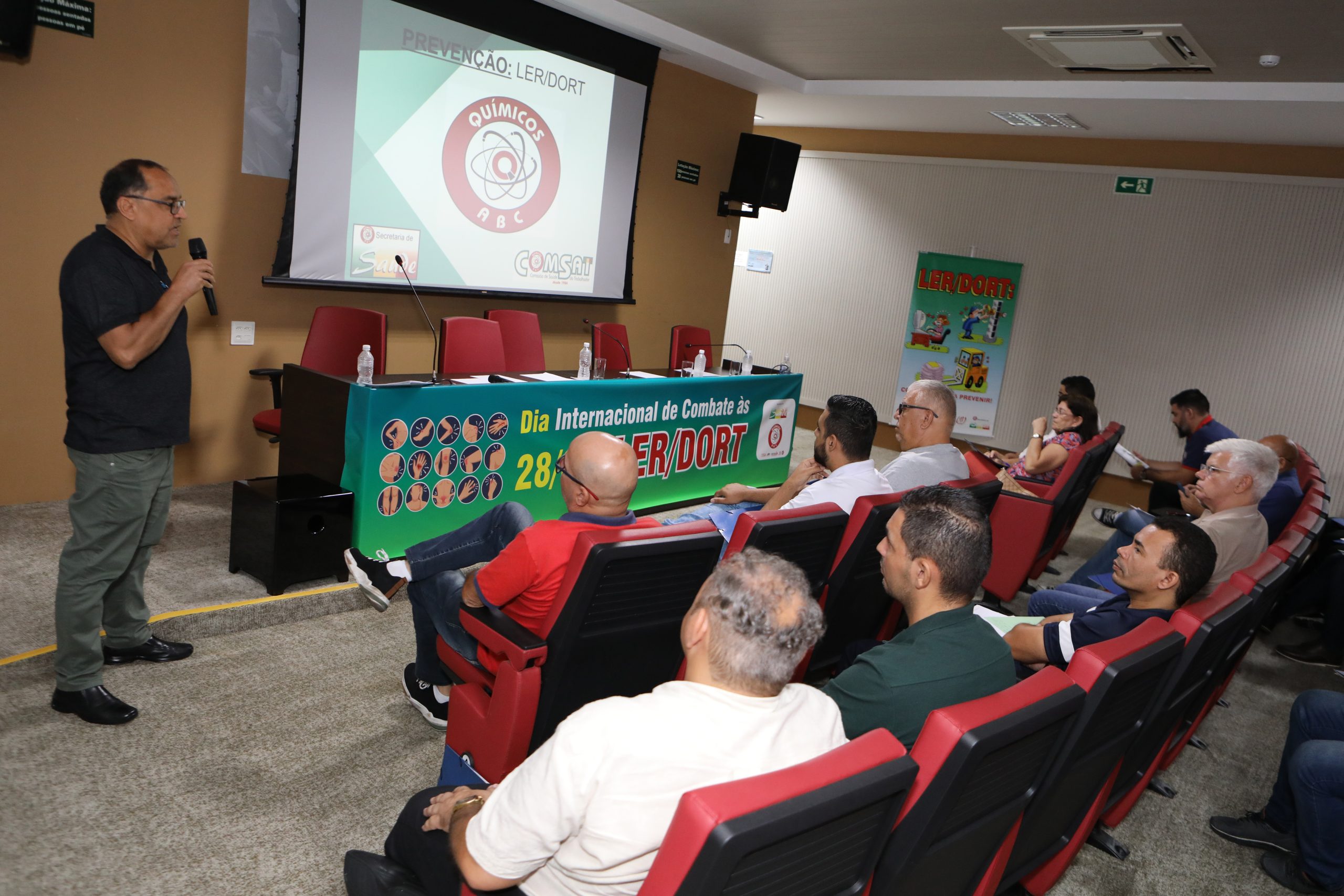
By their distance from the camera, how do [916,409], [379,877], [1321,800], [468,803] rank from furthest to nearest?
[916,409] < [1321,800] < [379,877] < [468,803]

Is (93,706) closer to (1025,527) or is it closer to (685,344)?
(1025,527)

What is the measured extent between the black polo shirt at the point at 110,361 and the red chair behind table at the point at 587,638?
1.15 m

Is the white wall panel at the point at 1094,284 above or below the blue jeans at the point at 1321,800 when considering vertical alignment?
above

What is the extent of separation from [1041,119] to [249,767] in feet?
24.4

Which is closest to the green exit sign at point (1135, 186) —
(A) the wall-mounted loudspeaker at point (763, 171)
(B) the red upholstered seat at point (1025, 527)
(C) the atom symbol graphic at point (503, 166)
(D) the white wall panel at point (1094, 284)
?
(D) the white wall panel at point (1094, 284)

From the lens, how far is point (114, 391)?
247 cm

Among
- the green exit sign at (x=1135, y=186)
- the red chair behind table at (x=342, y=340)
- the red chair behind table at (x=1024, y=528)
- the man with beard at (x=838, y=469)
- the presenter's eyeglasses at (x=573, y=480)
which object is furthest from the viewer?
the green exit sign at (x=1135, y=186)

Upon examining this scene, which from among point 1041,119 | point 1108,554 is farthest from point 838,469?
point 1041,119

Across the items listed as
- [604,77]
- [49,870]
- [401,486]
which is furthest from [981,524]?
[604,77]

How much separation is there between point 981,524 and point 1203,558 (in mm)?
886

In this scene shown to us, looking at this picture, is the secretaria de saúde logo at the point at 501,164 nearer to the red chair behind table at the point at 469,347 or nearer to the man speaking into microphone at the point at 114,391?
the red chair behind table at the point at 469,347

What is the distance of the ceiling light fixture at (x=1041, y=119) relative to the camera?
7078mm

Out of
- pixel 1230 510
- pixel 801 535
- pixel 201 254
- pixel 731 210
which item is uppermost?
pixel 731 210

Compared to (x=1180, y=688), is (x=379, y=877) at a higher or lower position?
lower
